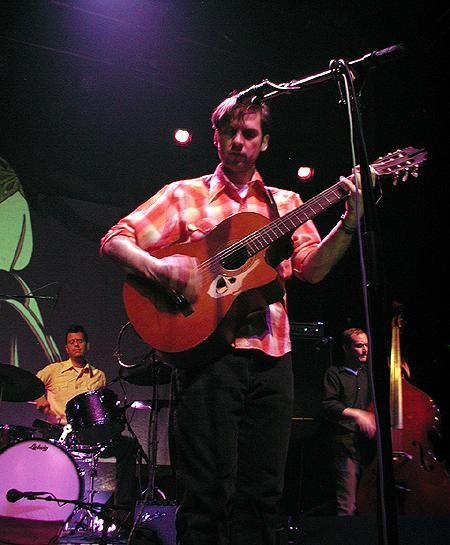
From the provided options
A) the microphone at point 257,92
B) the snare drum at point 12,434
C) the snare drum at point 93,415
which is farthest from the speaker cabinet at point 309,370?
A: the microphone at point 257,92

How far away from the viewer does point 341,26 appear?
235 inches

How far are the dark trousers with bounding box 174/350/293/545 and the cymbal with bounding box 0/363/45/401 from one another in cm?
381

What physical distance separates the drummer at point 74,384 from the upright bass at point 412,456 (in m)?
3.02

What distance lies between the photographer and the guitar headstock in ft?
8.29

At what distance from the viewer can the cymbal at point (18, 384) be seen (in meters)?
5.57

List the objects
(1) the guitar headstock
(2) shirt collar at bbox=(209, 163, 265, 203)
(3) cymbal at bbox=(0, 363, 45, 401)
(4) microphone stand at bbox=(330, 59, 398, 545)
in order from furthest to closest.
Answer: (3) cymbal at bbox=(0, 363, 45, 401), (2) shirt collar at bbox=(209, 163, 265, 203), (1) the guitar headstock, (4) microphone stand at bbox=(330, 59, 398, 545)

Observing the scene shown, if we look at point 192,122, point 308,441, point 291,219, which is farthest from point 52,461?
point 192,122

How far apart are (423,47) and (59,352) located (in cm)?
564

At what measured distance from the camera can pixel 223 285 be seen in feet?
7.80

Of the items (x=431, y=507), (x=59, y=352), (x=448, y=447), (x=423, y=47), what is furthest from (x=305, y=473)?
(x=423, y=47)

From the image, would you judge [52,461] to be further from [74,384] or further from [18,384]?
[74,384]

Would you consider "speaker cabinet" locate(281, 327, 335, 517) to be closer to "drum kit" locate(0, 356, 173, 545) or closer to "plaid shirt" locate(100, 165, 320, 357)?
"drum kit" locate(0, 356, 173, 545)

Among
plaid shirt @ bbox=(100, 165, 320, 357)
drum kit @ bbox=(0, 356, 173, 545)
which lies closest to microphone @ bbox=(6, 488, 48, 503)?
drum kit @ bbox=(0, 356, 173, 545)

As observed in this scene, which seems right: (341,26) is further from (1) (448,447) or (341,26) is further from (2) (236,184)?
(1) (448,447)
